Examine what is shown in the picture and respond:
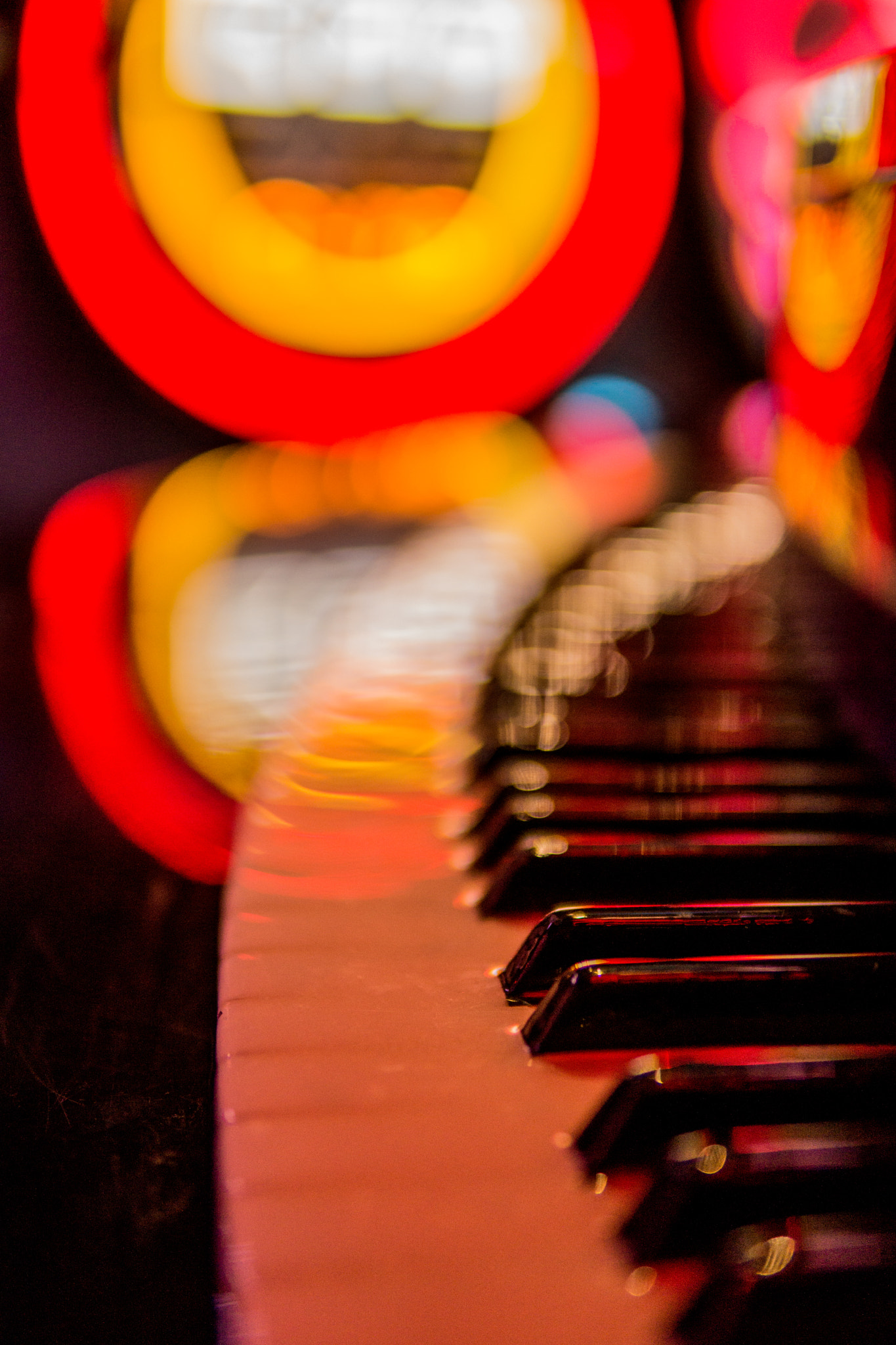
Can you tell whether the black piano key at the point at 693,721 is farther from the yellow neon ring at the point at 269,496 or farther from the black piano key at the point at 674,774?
the yellow neon ring at the point at 269,496

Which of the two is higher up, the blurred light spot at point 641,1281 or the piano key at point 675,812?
the piano key at point 675,812

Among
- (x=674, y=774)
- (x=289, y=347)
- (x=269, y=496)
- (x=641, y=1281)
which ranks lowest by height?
(x=641, y=1281)

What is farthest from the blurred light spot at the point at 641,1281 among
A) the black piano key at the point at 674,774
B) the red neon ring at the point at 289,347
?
the red neon ring at the point at 289,347

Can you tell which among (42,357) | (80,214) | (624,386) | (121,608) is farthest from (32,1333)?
(624,386)

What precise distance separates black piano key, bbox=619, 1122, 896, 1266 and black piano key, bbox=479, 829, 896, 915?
0.26m

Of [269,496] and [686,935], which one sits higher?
[269,496]

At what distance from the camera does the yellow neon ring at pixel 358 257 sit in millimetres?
2811

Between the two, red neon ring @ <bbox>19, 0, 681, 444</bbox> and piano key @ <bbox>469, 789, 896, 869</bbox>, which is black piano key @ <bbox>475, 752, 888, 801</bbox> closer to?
piano key @ <bbox>469, 789, 896, 869</bbox>

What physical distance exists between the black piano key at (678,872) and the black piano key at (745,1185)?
264 mm

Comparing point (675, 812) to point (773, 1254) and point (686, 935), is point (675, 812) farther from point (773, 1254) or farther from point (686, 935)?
point (773, 1254)

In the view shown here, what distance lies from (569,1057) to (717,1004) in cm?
9

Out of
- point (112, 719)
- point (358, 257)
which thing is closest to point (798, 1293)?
point (112, 719)

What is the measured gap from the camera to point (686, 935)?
65 centimetres

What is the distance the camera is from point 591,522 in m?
1.89
